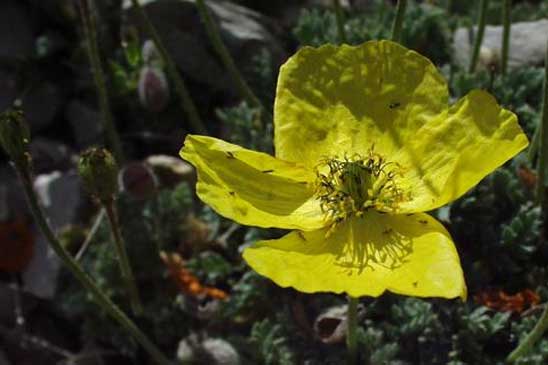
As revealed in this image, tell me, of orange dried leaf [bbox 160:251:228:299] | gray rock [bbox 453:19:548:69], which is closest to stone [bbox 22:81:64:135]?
orange dried leaf [bbox 160:251:228:299]

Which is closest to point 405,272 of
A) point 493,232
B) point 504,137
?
point 504,137

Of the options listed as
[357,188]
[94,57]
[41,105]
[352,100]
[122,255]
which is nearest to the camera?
[357,188]

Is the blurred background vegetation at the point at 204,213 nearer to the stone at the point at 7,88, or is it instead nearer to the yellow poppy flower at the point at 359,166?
the stone at the point at 7,88

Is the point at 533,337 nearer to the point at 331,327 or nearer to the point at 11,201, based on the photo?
the point at 331,327

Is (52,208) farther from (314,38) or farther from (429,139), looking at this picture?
(429,139)

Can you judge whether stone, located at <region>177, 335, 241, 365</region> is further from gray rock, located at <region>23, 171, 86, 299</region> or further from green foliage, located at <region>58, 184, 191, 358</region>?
gray rock, located at <region>23, 171, 86, 299</region>

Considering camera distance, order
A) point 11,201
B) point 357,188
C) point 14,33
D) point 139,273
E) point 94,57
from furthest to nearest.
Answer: point 14,33 < point 11,201 < point 139,273 < point 94,57 < point 357,188

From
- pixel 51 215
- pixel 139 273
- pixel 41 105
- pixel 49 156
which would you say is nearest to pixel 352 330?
pixel 139 273
